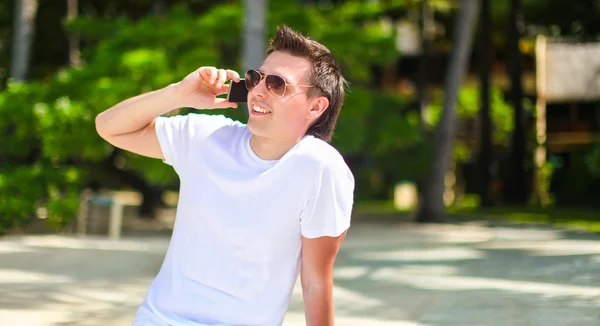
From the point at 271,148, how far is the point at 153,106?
423 millimetres

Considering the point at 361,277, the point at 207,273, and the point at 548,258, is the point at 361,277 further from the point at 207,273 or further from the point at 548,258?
the point at 207,273

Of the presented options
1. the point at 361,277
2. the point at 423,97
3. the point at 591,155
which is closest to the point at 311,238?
the point at 361,277

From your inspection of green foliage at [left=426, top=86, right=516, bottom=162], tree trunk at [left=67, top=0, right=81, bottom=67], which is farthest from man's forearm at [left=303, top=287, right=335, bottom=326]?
green foliage at [left=426, top=86, right=516, bottom=162]

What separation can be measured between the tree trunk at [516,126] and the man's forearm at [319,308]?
25.9m

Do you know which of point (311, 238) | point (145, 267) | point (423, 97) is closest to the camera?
point (311, 238)

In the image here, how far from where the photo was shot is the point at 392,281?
898cm

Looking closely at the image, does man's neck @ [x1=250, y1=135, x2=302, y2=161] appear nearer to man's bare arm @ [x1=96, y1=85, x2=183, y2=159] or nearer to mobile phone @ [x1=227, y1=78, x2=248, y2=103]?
mobile phone @ [x1=227, y1=78, x2=248, y2=103]

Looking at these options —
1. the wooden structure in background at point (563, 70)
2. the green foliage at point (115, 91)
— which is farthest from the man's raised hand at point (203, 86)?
the wooden structure in background at point (563, 70)

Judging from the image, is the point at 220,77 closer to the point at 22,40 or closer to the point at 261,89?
the point at 261,89

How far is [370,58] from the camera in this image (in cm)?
1809

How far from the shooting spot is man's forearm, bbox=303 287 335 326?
8.71 ft

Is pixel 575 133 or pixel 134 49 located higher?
pixel 134 49

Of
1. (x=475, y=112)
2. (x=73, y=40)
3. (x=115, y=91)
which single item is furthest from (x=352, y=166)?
(x=475, y=112)

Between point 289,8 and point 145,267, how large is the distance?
902cm
